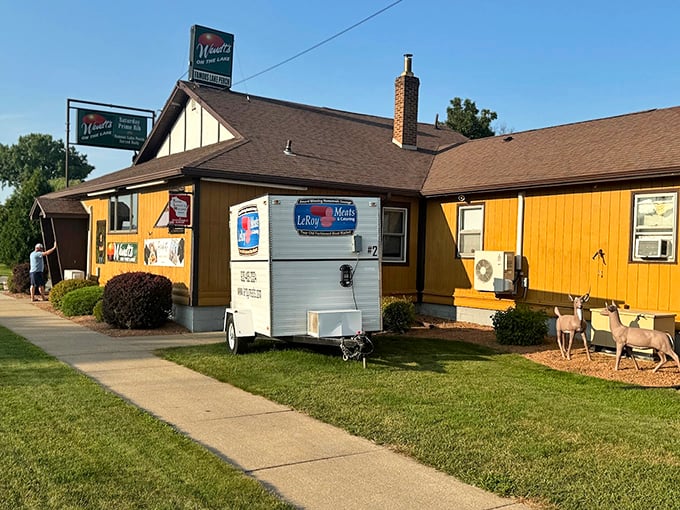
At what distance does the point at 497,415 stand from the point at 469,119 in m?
39.6

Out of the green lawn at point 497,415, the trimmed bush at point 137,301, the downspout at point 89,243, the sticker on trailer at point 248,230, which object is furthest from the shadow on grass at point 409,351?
the downspout at point 89,243

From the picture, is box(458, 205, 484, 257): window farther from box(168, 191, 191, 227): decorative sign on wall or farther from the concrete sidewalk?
the concrete sidewalk

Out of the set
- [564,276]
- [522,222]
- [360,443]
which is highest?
[522,222]

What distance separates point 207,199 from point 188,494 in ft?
32.7

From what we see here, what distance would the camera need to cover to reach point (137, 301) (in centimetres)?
1373

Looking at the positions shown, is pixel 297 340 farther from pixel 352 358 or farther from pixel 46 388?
pixel 46 388

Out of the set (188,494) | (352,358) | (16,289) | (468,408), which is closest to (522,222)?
(352,358)

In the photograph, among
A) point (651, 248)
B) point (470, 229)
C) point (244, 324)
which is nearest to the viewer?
point (244, 324)

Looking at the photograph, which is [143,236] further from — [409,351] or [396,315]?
[409,351]

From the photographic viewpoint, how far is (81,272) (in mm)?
19797

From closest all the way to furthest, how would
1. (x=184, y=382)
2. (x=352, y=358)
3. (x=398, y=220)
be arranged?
(x=184, y=382) → (x=352, y=358) → (x=398, y=220)

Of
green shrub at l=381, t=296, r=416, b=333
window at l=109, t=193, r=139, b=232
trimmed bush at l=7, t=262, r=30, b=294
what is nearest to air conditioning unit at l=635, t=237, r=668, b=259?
green shrub at l=381, t=296, r=416, b=333

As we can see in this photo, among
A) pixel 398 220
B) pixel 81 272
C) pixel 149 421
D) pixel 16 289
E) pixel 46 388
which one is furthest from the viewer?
pixel 16 289

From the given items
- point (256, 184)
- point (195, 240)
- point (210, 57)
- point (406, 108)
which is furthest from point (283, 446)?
point (210, 57)
